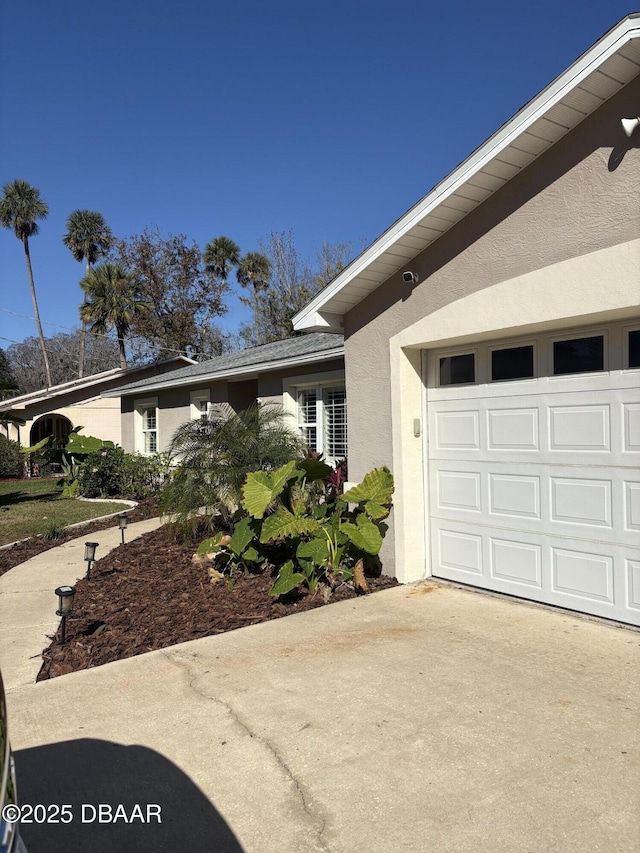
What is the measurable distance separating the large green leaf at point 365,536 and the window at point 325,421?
138 inches

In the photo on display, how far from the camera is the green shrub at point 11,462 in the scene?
25.0 m

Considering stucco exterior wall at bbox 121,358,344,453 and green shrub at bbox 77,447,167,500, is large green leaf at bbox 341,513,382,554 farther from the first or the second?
green shrub at bbox 77,447,167,500

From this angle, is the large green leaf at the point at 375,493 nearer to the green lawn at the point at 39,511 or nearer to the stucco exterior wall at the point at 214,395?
the stucco exterior wall at the point at 214,395

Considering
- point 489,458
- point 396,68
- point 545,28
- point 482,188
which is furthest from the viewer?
point 396,68

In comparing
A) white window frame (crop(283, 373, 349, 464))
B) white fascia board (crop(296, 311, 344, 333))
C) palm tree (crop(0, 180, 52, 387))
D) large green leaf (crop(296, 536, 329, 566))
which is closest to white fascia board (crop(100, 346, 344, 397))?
white window frame (crop(283, 373, 349, 464))

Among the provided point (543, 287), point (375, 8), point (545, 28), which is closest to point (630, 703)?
point (543, 287)

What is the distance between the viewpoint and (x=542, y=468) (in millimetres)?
5777

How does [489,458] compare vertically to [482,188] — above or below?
below

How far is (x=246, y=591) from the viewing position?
271 inches

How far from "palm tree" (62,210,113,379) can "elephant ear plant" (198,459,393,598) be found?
36.1 m

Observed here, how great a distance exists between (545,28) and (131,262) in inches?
1217

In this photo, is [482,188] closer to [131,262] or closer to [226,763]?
[226,763]

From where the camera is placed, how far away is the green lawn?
1186 centimetres

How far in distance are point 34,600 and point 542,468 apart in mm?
5663
